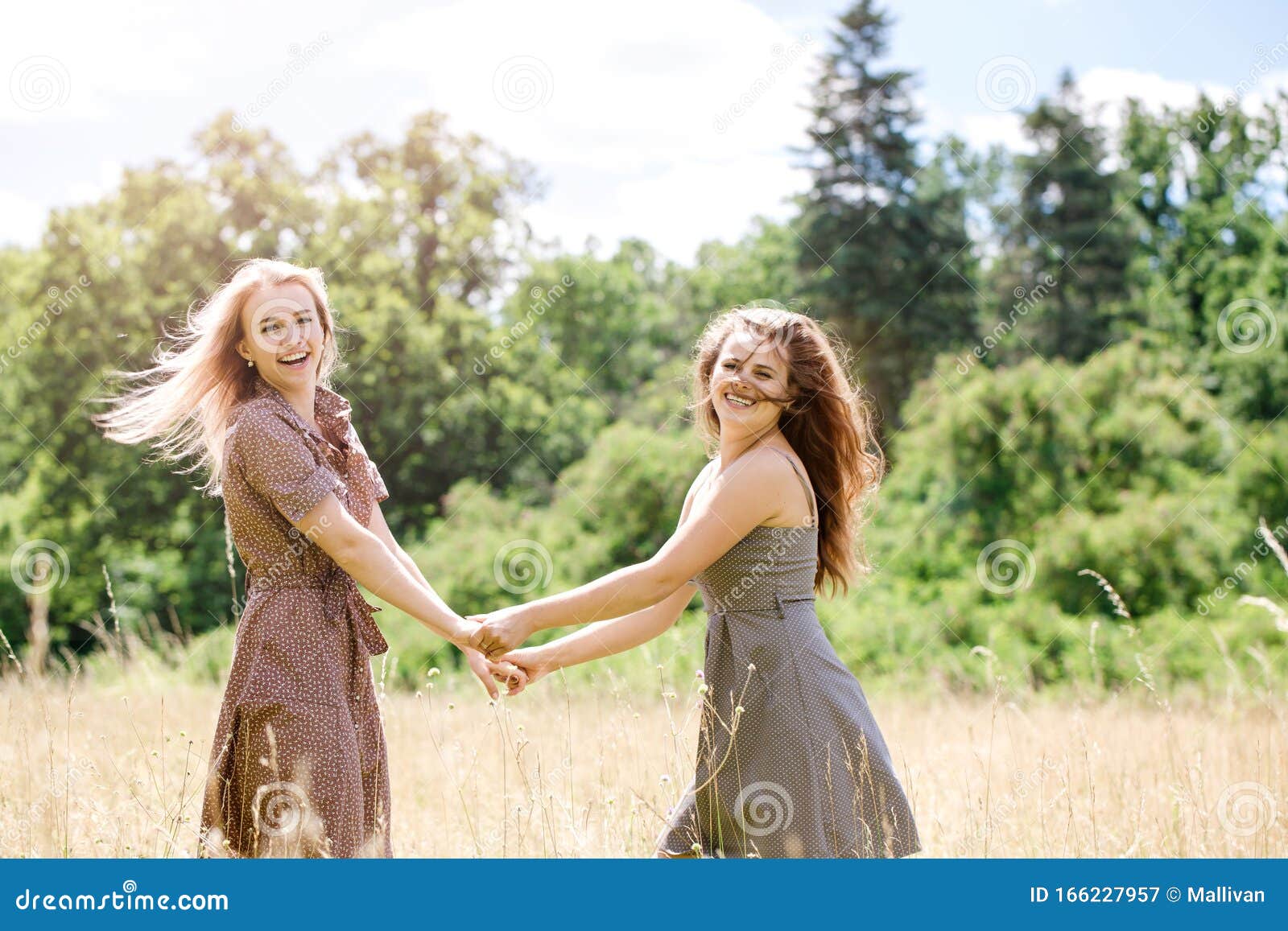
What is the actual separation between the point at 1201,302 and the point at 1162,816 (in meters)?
22.4

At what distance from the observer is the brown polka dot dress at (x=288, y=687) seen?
252cm

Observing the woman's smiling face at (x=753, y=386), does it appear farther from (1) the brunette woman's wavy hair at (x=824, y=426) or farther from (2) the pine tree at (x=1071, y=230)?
(2) the pine tree at (x=1071, y=230)

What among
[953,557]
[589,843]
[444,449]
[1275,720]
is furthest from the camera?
[444,449]

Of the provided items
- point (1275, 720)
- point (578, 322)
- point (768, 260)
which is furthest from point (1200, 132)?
point (1275, 720)

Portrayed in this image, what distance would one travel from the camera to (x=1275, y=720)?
6156mm

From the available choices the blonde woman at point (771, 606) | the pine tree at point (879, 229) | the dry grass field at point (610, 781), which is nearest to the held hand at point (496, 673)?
the dry grass field at point (610, 781)

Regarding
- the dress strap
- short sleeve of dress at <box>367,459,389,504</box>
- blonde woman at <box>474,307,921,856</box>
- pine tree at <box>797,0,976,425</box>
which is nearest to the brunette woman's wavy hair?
blonde woman at <box>474,307,921,856</box>

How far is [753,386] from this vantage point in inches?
110

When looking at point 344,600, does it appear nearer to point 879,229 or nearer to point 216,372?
point 216,372

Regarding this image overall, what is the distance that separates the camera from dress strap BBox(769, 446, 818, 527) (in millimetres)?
2723

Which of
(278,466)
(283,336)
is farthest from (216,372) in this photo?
(278,466)

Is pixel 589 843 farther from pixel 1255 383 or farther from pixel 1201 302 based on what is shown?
pixel 1201 302

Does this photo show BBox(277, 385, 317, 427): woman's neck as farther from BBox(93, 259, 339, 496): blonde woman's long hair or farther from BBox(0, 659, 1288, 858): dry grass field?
BBox(0, 659, 1288, 858): dry grass field

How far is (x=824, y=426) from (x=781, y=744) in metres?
0.84
